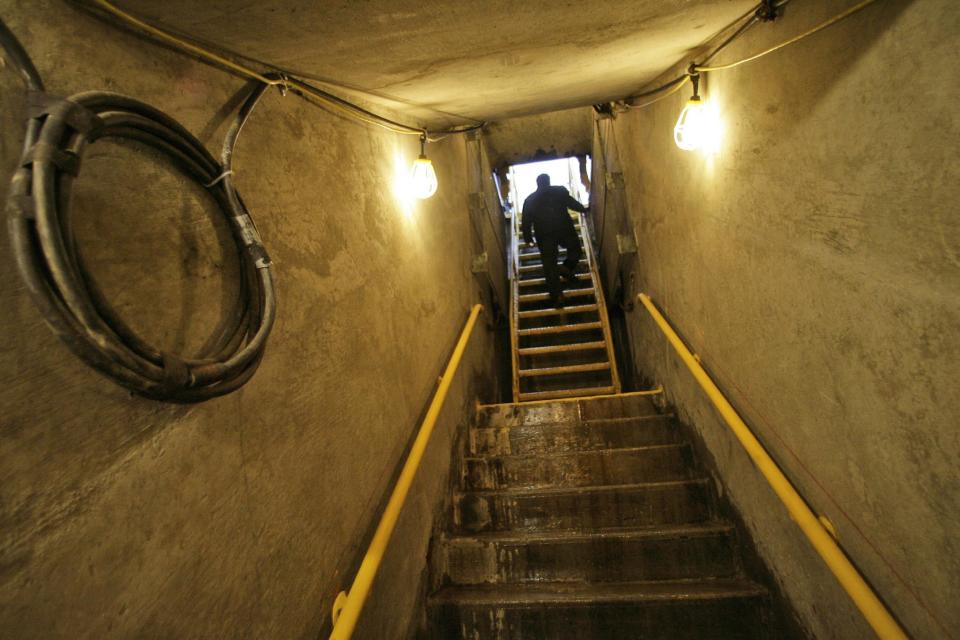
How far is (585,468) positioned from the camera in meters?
3.15

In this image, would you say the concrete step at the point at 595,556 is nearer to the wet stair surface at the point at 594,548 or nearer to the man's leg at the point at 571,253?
the wet stair surface at the point at 594,548

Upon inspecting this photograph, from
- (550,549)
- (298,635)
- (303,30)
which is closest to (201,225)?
(303,30)

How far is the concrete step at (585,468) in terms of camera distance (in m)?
3.10

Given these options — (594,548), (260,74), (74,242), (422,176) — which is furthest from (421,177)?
(594,548)

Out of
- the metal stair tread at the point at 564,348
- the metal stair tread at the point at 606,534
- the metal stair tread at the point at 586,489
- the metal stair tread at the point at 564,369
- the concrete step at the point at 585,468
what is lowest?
the metal stair tread at the point at 606,534

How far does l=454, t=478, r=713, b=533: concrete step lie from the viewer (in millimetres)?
2793

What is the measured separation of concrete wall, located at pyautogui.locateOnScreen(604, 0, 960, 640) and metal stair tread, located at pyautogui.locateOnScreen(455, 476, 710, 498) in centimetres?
50

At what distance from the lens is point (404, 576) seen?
7.14 ft

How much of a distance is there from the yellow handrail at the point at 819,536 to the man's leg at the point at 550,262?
11.4 feet

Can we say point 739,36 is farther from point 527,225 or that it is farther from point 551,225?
point 527,225

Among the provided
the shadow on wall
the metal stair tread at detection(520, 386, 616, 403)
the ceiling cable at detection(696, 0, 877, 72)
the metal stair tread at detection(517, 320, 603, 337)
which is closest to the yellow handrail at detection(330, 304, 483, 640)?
the shadow on wall

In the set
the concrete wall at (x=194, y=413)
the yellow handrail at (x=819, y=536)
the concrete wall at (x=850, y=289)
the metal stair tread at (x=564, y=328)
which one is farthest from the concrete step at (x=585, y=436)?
the metal stair tread at (x=564, y=328)

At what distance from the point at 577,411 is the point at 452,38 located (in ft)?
10.2

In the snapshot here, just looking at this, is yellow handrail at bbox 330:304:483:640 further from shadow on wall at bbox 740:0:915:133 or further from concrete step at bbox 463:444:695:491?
shadow on wall at bbox 740:0:915:133
